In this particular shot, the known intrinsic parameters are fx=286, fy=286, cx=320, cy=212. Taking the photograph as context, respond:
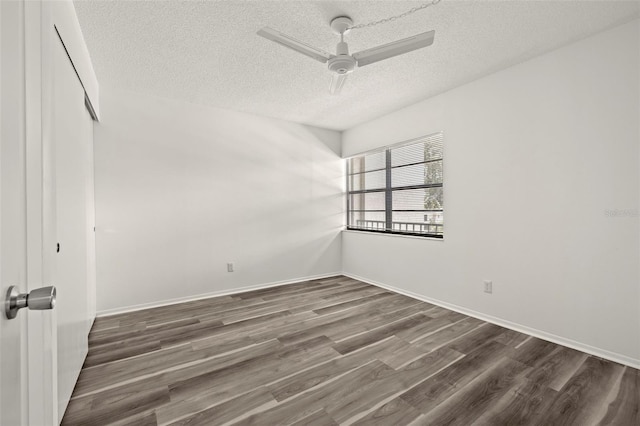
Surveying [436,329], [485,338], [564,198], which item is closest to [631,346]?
[485,338]

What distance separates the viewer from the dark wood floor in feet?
5.30

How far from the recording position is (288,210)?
14.4 ft

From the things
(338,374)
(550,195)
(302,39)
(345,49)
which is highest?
(302,39)

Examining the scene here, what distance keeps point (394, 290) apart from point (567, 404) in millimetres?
2311

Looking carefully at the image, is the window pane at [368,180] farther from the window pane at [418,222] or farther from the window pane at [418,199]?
the window pane at [418,222]

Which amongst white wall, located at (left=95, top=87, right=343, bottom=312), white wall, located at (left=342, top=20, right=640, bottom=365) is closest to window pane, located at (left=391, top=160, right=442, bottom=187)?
white wall, located at (left=342, top=20, right=640, bottom=365)

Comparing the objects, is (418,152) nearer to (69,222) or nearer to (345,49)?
(345,49)

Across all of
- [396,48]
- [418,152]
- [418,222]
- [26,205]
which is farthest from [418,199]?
[26,205]

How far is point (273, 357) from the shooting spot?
222cm

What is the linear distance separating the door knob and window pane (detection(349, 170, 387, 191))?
13.5 feet

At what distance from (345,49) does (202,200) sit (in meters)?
2.57

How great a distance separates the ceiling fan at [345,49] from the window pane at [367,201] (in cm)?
251

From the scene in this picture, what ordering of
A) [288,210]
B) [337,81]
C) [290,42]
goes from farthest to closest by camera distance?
[288,210] < [337,81] < [290,42]

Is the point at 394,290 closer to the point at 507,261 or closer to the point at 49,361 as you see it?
the point at 507,261
